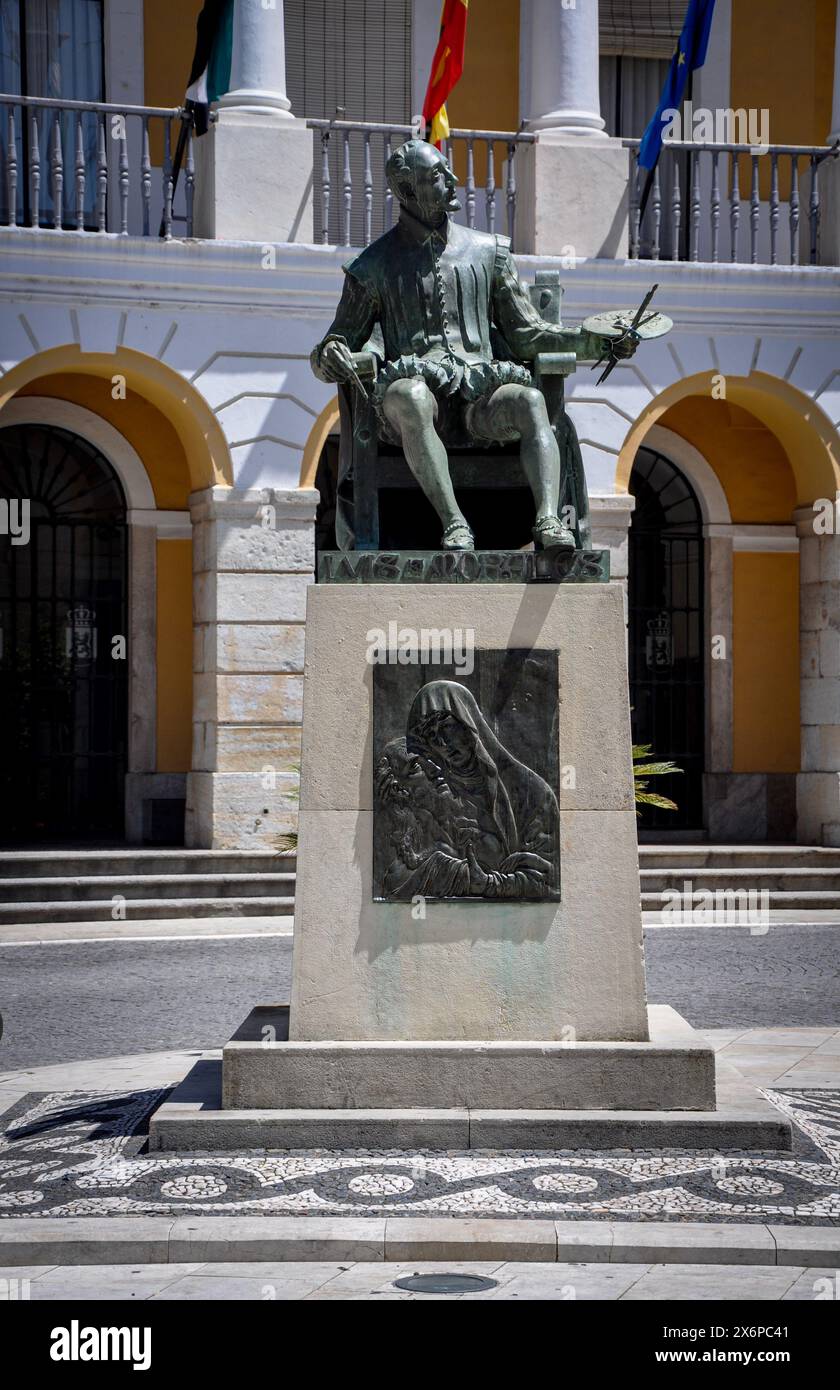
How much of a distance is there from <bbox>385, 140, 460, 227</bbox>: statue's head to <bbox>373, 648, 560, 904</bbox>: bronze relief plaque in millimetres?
1741

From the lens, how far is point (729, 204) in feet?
64.5

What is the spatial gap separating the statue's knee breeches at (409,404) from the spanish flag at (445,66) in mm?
10663

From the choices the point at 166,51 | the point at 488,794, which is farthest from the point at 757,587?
the point at 488,794

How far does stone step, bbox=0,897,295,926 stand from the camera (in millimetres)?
14609

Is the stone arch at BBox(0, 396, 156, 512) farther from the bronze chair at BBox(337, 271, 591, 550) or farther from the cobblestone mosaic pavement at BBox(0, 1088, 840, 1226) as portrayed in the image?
the cobblestone mosaic pavement at BBox(0, 1088, 840, 1226)

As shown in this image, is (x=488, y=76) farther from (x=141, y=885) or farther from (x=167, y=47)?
(x=141, y=885)

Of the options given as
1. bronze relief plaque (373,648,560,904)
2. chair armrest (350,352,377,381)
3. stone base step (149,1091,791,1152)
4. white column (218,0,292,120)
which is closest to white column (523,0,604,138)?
white column (218,0,292,120)

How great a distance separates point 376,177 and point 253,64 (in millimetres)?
2565

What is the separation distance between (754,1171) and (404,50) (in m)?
15.3

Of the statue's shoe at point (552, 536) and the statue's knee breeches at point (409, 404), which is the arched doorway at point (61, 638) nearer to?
the statue's knee breeches at point (409, 404)

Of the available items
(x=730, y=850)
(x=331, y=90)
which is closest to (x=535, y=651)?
(x=730, y=850)

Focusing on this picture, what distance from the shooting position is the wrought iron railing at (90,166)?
1639cm

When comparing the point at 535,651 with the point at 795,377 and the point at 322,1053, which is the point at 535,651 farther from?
the point at 795,377

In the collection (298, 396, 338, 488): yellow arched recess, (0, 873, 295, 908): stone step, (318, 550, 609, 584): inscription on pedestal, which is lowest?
(0, 873, 295, 908): stone step
